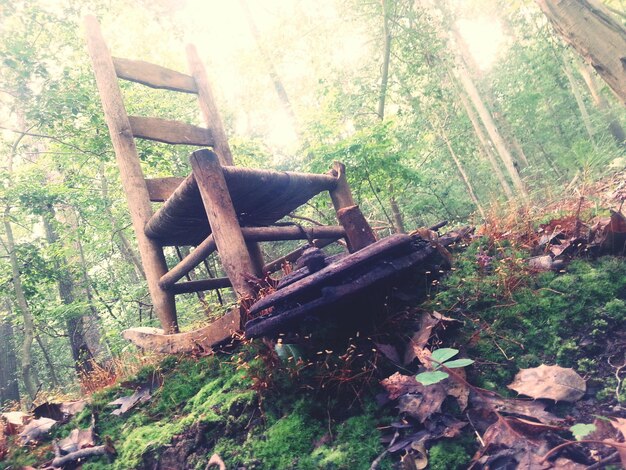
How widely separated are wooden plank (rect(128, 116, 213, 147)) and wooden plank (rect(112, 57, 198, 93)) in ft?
1.12

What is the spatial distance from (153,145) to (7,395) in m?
9.44

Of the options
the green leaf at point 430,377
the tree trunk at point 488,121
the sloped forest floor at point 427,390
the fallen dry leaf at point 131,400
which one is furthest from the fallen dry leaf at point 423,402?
the tree trunk at point 488,121

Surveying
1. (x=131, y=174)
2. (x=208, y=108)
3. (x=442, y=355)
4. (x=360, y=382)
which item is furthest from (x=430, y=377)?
(x=208, y=108)

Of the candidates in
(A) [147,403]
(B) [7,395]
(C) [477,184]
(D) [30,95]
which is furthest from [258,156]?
(B) [7,395]

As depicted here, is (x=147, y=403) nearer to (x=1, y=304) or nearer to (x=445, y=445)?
(x=445, y=445)

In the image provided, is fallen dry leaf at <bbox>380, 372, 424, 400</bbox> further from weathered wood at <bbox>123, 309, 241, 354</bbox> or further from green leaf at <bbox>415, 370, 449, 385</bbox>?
weathered wood at <bbox>123, 309, 241, 354</bbox>

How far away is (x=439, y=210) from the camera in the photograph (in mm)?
8602

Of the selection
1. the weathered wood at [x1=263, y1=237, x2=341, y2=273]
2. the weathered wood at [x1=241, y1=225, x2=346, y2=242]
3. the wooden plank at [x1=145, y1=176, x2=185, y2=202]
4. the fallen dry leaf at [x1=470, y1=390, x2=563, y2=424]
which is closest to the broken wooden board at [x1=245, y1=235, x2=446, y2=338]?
the fallen dry leaf at [x1=470, y1=390, x2=563, y2=424]

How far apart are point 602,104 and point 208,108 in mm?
14923

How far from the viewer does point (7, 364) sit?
1110 centimetres

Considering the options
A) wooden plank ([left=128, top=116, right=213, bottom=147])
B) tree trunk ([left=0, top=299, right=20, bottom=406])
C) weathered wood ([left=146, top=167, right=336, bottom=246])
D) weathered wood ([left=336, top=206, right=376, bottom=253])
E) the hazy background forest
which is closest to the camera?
weathered wood ([left=336, top=206, right=376, bottom=253])

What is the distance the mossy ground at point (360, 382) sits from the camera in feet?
3.07

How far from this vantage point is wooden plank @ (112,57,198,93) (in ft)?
8.73

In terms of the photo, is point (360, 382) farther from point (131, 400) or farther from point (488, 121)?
point (488, 121)
